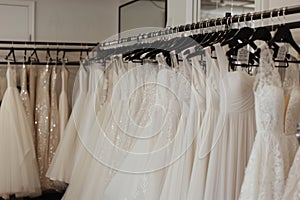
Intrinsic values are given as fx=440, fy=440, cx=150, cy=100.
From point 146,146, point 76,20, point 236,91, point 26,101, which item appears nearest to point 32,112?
point 26,101

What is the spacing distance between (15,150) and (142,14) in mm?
1267

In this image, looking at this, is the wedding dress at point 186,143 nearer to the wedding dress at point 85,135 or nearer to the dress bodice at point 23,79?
the wedding dress at point 85,135

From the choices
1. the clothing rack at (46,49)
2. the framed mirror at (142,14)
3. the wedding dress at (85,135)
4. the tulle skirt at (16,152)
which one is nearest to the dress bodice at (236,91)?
the wedding dress at (85,135)

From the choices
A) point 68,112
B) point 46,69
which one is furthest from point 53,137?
point 46,69

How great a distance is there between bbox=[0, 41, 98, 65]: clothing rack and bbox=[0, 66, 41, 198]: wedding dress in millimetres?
216

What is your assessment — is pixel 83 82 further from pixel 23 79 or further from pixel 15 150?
pixel 15 150

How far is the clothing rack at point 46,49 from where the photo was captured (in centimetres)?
304

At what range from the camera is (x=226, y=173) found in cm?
135

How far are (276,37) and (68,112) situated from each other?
6.63ft

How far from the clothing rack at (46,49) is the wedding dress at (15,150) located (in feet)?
0.71

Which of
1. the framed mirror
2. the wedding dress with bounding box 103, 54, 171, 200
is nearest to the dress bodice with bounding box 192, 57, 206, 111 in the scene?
the wedding dress with bounding box 103, 54, 171, 200

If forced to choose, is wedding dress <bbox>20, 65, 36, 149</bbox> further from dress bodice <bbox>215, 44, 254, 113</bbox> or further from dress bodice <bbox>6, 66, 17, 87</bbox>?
dress bodice <bbox>215, 44, 254, 113</bbox>

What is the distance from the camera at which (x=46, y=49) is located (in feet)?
10.4

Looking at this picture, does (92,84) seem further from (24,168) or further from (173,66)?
(173,66)
